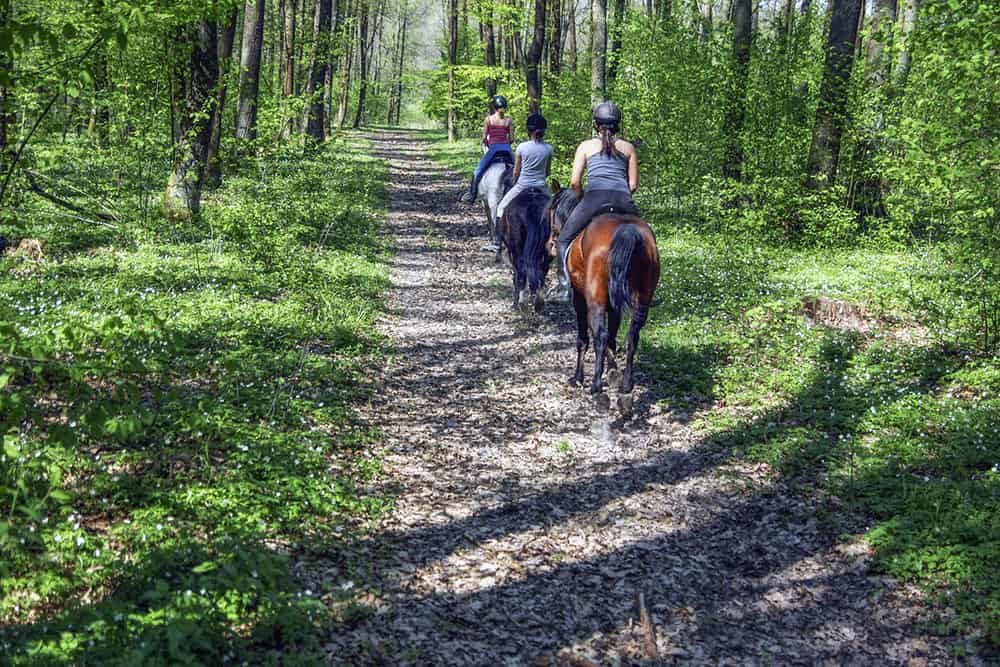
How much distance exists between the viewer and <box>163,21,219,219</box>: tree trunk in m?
12.9

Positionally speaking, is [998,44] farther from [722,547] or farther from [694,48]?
[694,48]

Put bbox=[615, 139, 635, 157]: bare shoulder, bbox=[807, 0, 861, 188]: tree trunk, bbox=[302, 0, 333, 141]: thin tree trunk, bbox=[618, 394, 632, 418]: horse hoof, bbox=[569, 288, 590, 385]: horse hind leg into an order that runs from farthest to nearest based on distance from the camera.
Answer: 1. bbox=[302, 0, 333, 141]: thin tree trunk
2. bbox=[807, 0, 861, 188]: tree trunk
3. bbox=[569, 288, 590, 385]: horse hind leg
4. bbox=[615, 139, 635, 157]: bare shoulder
5. bbox=[618, 394, 632, 418]: horse hoof

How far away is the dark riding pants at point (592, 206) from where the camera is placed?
812 centimetres

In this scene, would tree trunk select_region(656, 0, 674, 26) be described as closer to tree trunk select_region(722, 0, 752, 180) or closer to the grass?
tree trunk select_region(722, 0, 752, 180)

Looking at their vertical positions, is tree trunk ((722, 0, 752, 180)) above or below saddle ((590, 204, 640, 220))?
above

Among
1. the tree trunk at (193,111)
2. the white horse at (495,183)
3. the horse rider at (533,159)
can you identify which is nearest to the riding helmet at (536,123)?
the horse rider at (533,159)

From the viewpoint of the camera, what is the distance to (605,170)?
27.3 feet

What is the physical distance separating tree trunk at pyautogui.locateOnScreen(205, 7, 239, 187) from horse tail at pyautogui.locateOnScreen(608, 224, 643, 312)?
9.01 metres

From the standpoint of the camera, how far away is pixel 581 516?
594 centimetres

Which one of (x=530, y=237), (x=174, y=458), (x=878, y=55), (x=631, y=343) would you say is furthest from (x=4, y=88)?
(x=878, y=55)

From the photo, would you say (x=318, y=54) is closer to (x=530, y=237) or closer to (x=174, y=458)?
(x=530, y=237)

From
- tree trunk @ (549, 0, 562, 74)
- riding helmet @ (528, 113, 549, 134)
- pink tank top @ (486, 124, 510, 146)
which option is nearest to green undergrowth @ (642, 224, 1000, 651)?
riding helmet @ (528, 113, 549, 134)

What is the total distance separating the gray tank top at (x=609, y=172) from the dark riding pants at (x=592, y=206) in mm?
74

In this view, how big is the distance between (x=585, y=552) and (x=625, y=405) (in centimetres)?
257
